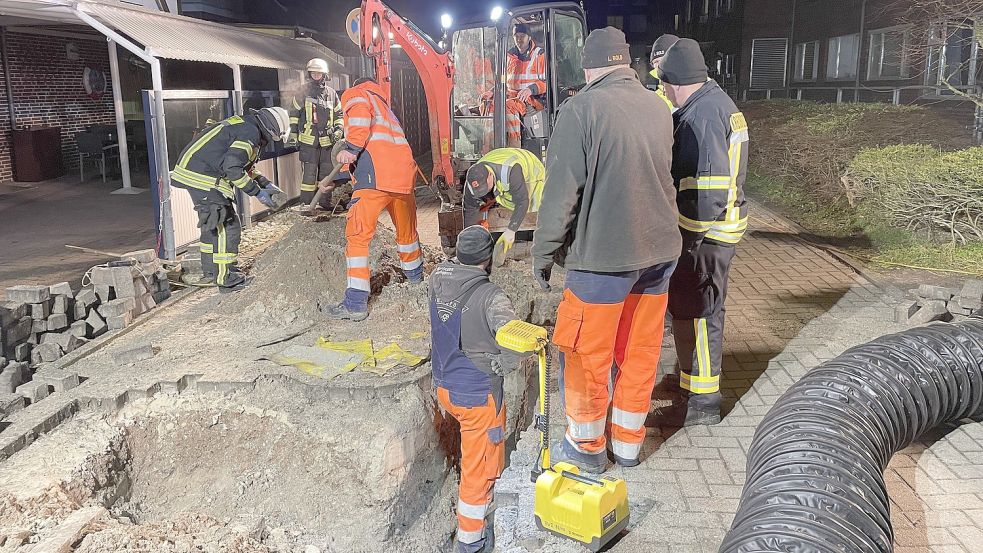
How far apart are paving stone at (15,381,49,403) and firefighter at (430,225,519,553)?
293 cm

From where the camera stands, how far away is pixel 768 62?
919 inches

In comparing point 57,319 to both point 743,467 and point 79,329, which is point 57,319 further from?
point 743,467

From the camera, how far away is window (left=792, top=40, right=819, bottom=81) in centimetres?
2032

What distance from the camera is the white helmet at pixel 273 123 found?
24.3 feet

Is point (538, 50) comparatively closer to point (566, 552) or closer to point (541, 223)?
point (541, 223)

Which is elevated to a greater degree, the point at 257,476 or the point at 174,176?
the point at 174,176

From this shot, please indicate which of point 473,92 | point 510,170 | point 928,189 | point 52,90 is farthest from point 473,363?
point 52,90

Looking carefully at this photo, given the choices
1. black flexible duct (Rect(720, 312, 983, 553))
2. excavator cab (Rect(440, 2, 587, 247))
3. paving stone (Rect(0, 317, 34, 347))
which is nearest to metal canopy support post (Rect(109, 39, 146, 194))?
excavator cab (Rect(440, 2, 587, 247))

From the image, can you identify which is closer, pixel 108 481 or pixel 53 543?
pixel 53 543

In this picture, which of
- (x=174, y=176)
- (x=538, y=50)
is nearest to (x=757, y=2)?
(x=538, y=50)

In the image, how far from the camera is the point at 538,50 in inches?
355

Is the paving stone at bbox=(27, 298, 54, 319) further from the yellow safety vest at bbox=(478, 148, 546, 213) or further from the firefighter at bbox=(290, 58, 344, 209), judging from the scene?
the firefighter at bbox=(290, 58, 344, 209)

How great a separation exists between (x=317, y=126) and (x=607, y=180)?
7488mm

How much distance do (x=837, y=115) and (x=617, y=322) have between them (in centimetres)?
1114
